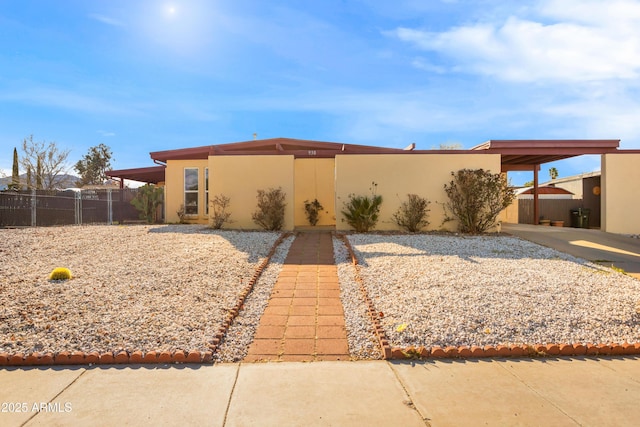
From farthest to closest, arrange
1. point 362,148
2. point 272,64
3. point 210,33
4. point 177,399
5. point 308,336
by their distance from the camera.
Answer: point 362,148 < point 272,64 < point 210,33 < point 308,336 < point 177,399

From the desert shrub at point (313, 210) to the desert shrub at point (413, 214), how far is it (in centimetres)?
313

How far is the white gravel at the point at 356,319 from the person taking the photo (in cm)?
393

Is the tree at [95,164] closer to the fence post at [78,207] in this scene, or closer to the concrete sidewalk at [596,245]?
the fence post at [78,207]

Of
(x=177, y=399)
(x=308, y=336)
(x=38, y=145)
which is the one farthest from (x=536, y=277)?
(x=38, y=145)

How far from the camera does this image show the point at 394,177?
1169 cm

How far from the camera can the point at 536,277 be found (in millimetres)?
6246

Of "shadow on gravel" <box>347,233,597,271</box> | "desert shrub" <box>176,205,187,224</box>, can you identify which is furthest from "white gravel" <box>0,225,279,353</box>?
"desert shrub" <box>176,205,187,224</box>

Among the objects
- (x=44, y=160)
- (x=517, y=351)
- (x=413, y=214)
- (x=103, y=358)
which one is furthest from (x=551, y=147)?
(x=44, y=160)

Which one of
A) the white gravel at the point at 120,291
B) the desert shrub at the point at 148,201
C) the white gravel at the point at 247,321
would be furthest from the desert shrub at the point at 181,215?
the white gravel at the point at 247,321

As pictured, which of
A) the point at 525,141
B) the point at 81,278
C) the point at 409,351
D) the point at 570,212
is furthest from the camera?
the point at 570,212

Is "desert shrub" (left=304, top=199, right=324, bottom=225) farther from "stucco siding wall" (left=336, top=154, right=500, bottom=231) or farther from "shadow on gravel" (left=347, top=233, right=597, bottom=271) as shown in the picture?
"shadow on gravel" (left=347, top=233, right=597, bottom=271)

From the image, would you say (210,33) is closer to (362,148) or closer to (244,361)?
(362,148)

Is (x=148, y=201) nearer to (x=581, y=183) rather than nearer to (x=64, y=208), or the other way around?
(x=64, y=208)

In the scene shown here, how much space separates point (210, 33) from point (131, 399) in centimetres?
793
